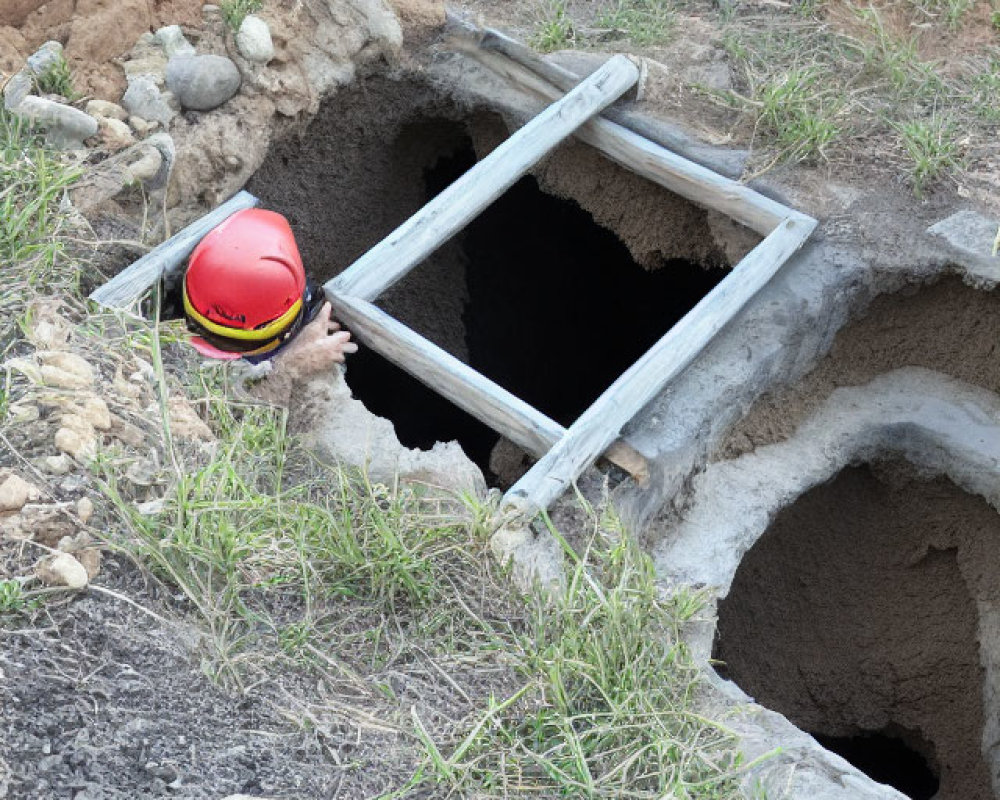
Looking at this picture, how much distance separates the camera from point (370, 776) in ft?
8.68

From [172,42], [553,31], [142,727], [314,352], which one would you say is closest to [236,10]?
[172,42]

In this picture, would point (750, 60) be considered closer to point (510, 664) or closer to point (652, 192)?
point (652, 192)

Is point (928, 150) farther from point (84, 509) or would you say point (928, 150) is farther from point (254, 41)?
point (84, 509)

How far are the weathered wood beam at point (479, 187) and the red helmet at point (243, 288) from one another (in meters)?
0.18

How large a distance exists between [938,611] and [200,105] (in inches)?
120

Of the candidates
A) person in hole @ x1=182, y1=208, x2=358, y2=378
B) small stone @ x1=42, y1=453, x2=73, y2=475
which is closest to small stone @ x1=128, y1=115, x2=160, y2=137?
person in hole @ x1=182, y1=208, x2=358, y2=378

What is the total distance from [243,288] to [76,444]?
71cm

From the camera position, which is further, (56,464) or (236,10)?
(236,10)

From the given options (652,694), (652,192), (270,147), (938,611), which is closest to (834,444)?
(938,611)

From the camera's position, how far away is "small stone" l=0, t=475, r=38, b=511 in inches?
112

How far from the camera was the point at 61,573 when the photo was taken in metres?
2.77

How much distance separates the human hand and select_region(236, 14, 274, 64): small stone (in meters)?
1.09

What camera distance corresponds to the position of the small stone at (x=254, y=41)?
4070 millimetres

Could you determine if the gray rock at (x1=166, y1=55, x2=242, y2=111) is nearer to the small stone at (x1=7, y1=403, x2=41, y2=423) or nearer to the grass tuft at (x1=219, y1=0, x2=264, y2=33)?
the grass tuft at (x1=219, y1=0, x2=264, y2=33)
